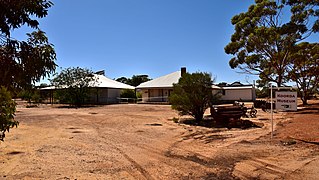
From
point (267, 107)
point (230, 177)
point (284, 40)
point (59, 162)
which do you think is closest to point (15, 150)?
point (59, 162)

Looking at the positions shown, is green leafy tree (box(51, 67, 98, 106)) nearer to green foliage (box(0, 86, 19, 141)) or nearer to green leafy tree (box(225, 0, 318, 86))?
green leafy tree (box(225, 0, 318, 86))

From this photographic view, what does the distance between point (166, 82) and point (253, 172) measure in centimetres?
4004

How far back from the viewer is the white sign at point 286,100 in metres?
10.9

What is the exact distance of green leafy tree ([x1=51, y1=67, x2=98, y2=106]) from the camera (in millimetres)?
39562

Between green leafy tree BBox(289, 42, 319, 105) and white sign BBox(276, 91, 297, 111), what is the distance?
20822 mm

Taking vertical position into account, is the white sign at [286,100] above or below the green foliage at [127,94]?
below

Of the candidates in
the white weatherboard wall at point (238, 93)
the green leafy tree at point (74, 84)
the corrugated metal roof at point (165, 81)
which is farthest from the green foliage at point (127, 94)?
the white weatherboard wall at point (238, 93)

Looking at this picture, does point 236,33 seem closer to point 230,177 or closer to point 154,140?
point 154,140

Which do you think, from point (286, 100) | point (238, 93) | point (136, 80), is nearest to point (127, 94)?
point (238, 93)

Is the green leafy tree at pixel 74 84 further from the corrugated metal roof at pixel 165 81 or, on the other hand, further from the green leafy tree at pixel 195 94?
the green leafy tree at pixel 195 94

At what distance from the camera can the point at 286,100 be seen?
1095 centimetres

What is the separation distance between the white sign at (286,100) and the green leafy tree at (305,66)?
2082 cm

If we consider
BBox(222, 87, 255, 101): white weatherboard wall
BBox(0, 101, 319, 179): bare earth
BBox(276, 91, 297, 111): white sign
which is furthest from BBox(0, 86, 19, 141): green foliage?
BBox(222, 87, 255, 101): white weatherboard wall

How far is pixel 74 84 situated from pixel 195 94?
2601 cm
